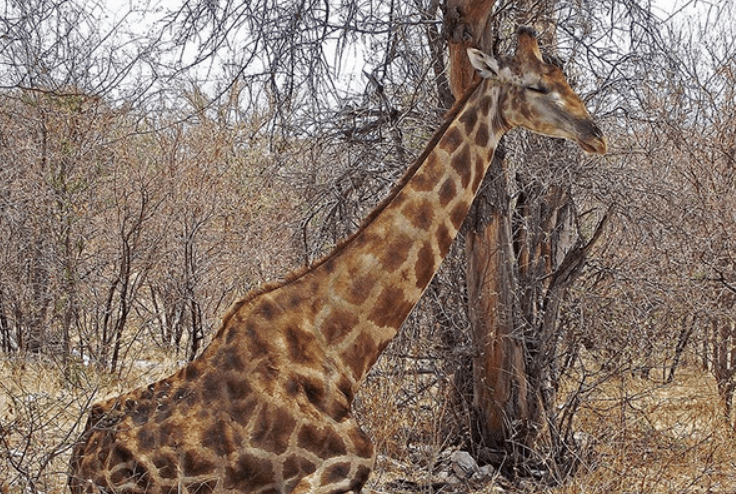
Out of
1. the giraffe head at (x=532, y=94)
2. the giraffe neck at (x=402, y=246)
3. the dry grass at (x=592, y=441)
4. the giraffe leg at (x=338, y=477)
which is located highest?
the giraffe head at (x=532, y=94)

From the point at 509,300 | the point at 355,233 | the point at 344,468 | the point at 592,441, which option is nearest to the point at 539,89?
the point at 355,233

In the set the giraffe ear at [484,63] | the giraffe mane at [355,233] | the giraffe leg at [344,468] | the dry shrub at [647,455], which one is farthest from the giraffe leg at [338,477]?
the giraffe ear at [484,63]

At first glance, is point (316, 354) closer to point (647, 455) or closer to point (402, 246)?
point (402, 246)

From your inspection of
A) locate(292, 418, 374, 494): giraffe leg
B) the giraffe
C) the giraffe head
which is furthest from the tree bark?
locate(292, 418, 374, 494): giraffe leg

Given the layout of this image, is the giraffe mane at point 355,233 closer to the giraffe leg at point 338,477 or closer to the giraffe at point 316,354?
the giraffe at point 316,354

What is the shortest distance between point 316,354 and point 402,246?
0.76 m

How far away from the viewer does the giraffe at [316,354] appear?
407 centimetres

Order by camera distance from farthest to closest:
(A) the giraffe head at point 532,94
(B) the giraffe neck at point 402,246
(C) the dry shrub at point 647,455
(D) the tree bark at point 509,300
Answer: (D) the tree bark at point 509,300 → (C) the dry shrub at point 647,455 → (A) the giraffe head at point 532,94 → (B) the giraffe neck at point 402,246

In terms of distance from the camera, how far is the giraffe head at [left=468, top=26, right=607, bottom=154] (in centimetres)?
489

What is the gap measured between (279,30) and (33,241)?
3.76 meters

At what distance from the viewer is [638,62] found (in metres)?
6.27

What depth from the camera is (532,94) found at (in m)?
4.95

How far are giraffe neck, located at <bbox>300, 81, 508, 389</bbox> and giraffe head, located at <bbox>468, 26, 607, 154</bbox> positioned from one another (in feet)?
0.29

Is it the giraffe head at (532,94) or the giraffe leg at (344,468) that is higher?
the giraffe head at (532,94)
